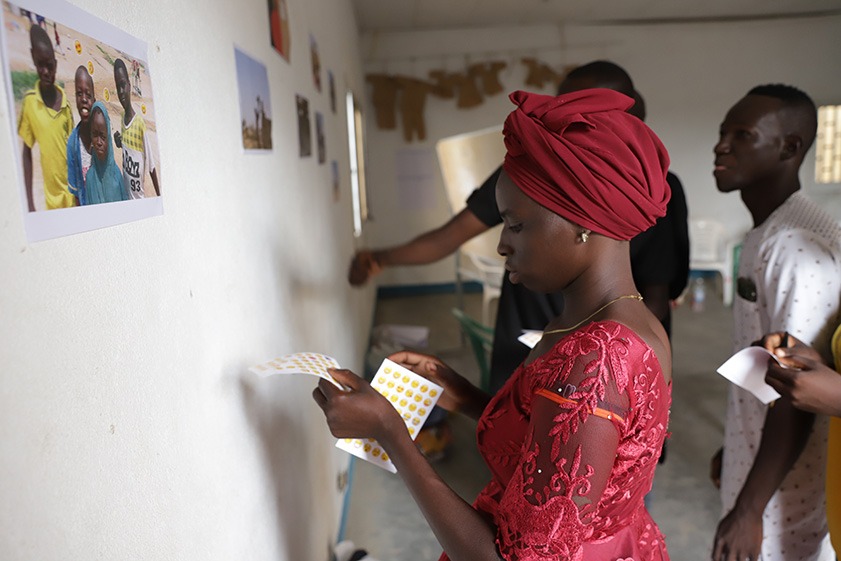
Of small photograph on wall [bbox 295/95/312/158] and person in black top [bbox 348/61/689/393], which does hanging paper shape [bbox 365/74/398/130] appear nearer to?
small photograph on wall [bbox 295/95/312/158]

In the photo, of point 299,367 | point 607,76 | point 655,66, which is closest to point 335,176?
point 607,76

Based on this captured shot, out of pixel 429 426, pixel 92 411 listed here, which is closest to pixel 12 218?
pixel 92 411

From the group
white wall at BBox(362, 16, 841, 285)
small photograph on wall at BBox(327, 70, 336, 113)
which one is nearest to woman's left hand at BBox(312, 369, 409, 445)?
small photograph on wall at BBox(327, 70, 336, 113)

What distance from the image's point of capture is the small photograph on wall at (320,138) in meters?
2.36

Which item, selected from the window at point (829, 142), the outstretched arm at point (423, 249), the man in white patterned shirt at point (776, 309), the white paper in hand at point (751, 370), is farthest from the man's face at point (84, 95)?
the window at point (829, 142)

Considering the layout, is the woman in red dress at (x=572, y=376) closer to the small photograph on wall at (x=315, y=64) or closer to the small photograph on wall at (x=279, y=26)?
the small photograph on wall at (x=279, y=26)

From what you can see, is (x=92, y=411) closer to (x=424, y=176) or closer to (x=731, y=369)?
(x=731, y=369)

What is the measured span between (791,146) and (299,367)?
1516mm

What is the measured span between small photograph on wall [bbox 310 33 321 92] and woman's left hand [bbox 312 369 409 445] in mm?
1718

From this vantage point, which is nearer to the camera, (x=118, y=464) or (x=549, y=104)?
(x=118, y=464)

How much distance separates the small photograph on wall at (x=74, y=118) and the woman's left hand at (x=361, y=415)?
16.6 inches

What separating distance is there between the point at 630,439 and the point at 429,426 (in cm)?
245

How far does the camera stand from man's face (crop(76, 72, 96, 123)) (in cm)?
56

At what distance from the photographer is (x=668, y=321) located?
2018mm
